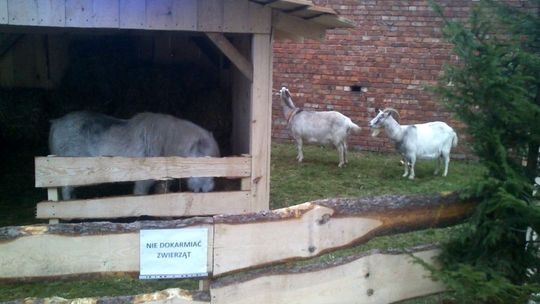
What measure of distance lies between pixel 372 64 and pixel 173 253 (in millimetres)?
9010

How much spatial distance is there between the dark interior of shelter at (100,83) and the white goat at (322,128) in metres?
2.17

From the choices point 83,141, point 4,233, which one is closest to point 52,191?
point 83,141

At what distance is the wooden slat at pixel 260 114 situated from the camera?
5516mm

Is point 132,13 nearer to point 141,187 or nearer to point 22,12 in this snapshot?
point 22,12

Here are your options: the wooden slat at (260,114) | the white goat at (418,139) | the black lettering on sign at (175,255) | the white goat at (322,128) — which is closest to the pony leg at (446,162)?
the white goat at (418,139)

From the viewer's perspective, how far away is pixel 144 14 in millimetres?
4973

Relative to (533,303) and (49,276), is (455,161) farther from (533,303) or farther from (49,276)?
(49,276)

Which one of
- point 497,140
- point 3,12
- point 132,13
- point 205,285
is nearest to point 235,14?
point 132,13

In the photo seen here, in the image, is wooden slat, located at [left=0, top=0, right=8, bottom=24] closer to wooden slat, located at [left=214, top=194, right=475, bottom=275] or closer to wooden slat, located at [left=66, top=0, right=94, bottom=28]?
wooden slat, located at [left=66, top=0, right=94, bottom=28]

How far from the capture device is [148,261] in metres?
2.74

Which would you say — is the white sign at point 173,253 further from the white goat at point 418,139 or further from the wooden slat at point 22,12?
the white goat at point 418,139

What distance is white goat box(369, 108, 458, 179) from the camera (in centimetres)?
893

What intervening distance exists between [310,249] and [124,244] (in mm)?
1070

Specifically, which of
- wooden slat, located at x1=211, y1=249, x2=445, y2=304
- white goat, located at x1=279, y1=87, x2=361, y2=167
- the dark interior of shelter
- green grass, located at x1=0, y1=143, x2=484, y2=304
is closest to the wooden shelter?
green grass, located at x1=0, y1=143, x2=484, y2=304
